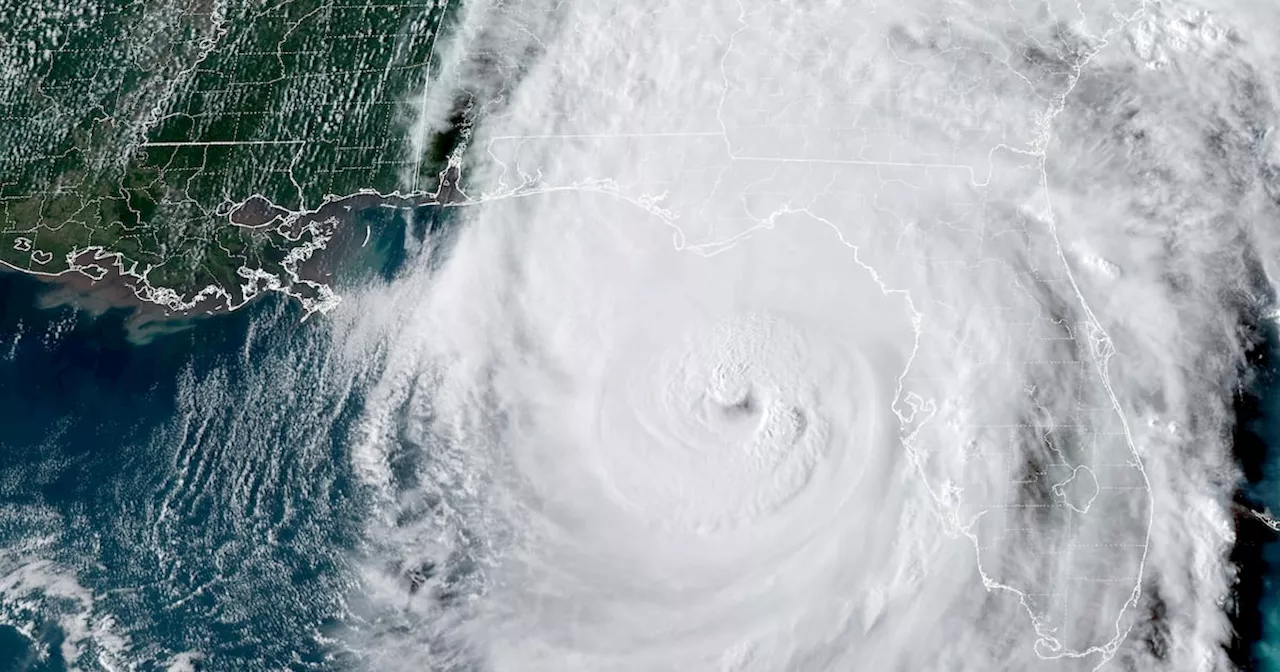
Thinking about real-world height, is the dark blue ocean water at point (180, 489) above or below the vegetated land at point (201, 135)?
below

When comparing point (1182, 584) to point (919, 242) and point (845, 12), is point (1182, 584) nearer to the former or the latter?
point (919, 242)

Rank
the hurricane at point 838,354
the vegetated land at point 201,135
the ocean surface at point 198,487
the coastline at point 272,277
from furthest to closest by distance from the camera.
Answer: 1. the vegetated land at point 201,135
2. the coastline at point 272,277
3. the ocean surface at point 198,487
4. the hurricane at point 838,354

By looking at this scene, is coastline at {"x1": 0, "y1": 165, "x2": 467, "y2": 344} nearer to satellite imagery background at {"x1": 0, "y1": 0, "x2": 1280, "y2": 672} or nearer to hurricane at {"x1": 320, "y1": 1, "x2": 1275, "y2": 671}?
satellite imagery background at {"x1": 0, "y1": 0, "x2": 1280, "y2": 672}

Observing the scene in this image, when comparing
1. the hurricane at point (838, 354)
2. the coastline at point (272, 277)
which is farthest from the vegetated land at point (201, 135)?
the hurricane at point (838, 354)

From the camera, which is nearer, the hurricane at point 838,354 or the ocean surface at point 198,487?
the hurricane at point 838,354

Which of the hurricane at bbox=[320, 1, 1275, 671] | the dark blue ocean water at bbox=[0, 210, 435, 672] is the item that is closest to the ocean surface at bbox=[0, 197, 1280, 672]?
the dark blue ocean water at bbox=[0, 210, 435, 672]

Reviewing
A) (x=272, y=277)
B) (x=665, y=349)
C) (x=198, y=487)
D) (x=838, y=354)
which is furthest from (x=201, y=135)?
(x=838, y=354)

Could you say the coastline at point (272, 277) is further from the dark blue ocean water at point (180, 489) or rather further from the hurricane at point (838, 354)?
the hurricane at point (838, 354)
